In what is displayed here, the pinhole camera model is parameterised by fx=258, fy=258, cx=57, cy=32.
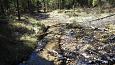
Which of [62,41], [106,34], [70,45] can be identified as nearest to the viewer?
[70,45]

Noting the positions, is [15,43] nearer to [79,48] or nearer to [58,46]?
[58,46]

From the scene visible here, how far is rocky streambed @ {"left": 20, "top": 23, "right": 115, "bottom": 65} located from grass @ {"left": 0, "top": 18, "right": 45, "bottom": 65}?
0.86 metres

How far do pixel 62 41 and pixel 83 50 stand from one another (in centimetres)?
511

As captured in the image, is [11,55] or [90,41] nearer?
[11,55]

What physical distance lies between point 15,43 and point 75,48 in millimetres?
6829

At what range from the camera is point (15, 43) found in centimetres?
2931

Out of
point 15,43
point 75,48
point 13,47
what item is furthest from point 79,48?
point 15,43

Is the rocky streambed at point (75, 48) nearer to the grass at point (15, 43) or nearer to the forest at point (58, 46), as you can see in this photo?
the forest at point (58, 46)

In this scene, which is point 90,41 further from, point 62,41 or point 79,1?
point 79,1

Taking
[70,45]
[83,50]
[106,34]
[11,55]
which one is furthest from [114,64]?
[106,34]

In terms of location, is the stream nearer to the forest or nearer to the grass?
the forest

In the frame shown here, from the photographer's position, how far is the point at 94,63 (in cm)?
2338

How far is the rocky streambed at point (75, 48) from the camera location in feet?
79.2

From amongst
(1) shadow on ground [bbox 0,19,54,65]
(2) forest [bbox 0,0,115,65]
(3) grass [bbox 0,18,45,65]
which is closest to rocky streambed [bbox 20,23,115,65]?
(2) forest [bbox 0,0,115,65]
